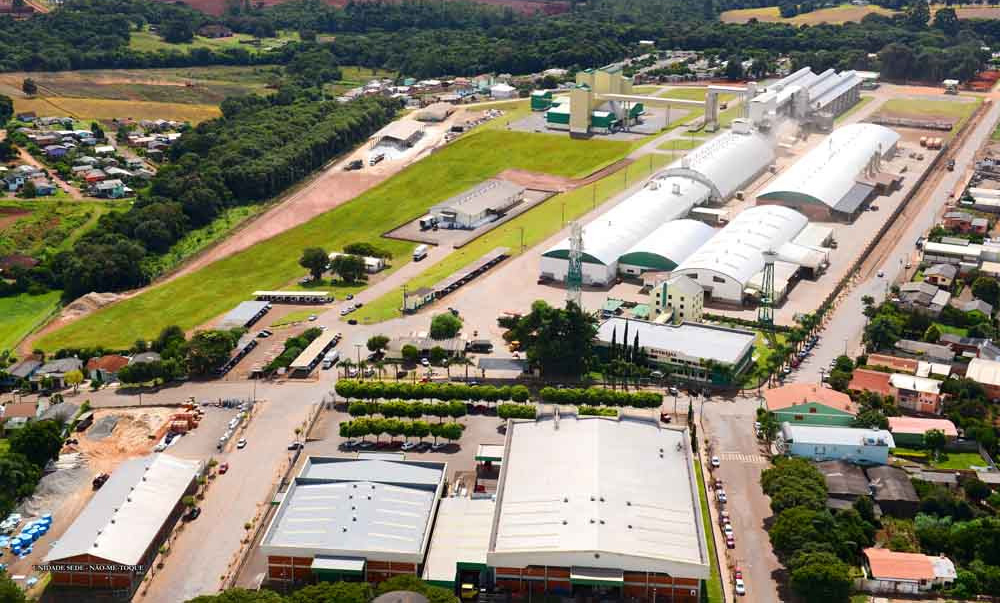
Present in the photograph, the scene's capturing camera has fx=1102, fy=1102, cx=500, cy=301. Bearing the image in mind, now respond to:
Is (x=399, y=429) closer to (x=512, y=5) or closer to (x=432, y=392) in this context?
(x=432, y=392)

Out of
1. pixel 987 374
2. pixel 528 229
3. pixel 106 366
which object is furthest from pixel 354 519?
pixel 528 229

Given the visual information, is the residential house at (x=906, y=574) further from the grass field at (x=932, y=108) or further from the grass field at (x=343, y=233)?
the grass field at (x=932, y=108)

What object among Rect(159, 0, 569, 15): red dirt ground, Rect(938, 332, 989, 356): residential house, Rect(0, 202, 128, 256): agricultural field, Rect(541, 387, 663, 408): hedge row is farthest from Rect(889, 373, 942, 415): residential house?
Rect(159, 0, 569, 15): red dirt ground

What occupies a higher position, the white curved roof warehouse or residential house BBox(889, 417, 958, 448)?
the white curved roof warehouse

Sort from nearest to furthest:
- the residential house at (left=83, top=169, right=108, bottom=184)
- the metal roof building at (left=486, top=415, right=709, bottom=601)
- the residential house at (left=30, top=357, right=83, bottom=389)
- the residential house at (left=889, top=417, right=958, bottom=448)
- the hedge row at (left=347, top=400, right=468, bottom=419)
Answer: the metal roof building at (left=486, top=415, right=709, bottom=601) → the residential house at (left=889, top=417, right=958, bottom=448) → the hedge row at (left=347, top=400, right=468, bottom=419) → the residential house at (left=30, top=357, right=83, bottom=389) → the residential house at (left=83, top=169, right=108, bottom=184)

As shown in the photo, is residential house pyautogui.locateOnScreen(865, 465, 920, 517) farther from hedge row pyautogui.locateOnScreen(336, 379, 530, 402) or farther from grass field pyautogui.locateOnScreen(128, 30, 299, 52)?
grass field pyautogui.locateOnScreen(128, 30, 299, 52)

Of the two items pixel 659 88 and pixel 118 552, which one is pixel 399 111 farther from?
pixel 118 552
